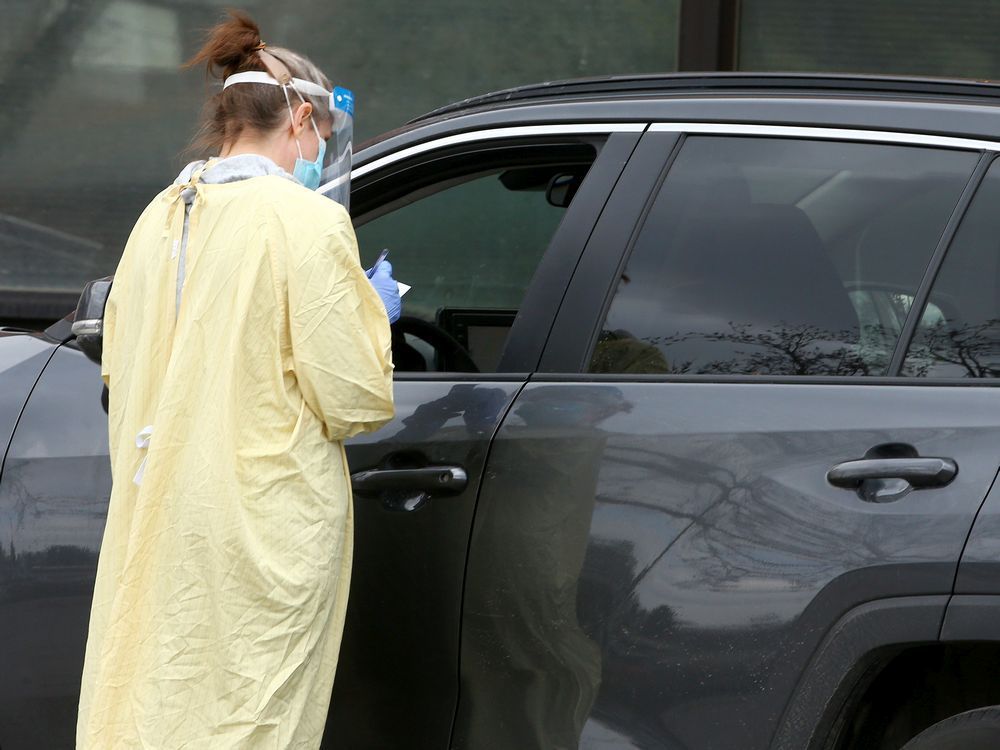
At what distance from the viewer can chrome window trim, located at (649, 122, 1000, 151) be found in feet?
6.89

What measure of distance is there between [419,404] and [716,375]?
0.56 metres

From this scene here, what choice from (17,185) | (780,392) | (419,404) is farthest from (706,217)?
(17,185)

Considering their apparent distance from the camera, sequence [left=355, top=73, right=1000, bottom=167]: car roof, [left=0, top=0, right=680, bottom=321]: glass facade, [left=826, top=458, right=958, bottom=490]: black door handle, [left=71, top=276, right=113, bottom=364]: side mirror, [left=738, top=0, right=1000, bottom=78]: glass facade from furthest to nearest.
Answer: [left=0, top=0, right=680, bottom=321]: glass facade → [left=738, top=0, right=1000, bottom=78]: glass facade → [left=71, top=276, right=113, bottom=364]: side mirror → [left=355, top=73, right=1000, bottom=167]: car roof → [left=826, top=458, right=958, bottom=490]: black door handle

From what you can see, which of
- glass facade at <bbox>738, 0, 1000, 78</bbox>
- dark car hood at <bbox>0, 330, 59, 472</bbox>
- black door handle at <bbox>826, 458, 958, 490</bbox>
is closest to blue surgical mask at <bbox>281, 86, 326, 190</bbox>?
dark car hood at <bbox>0, 330, 59, 472</bbox>

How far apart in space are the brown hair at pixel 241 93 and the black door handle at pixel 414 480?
63 centimetres

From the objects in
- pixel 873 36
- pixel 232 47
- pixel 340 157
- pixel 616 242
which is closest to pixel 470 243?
pixel 873 36

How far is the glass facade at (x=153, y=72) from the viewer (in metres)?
6.54

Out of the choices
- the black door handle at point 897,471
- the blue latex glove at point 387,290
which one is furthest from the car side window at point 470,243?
the black door handle at point 897,471

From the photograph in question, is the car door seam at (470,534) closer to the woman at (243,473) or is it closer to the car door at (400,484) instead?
the car door at (400,484)

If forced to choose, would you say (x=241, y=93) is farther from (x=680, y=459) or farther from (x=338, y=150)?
(x=680, y=459)

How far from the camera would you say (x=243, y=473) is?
2.03 meters

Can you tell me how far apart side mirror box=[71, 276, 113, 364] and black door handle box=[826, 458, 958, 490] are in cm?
137

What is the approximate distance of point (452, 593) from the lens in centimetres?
233

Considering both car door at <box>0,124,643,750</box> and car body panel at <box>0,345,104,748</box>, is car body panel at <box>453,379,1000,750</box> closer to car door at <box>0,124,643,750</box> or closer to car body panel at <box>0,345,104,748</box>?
car door at <box>0,124,643,750</box>
